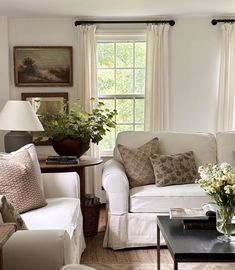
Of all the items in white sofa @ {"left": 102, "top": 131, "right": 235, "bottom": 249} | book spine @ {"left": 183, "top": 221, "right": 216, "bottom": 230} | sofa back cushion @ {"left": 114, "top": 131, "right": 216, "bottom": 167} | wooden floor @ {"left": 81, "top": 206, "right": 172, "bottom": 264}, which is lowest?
wooden floor @ {"left": 81, "top": 206, "right": 172, "bottom": 264}

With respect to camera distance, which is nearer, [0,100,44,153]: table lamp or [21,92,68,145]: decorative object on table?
[0,100,44,153]: table lamp

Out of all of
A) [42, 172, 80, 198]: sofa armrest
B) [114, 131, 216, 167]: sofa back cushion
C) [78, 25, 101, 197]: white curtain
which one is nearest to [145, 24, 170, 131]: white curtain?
[78, 25, 101, 197]: white curtain

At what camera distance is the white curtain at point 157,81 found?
18.4 feet

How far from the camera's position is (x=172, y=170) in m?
4.12

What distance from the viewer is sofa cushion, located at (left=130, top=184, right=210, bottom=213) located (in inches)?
154

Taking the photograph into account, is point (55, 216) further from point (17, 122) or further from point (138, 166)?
point (138, 166)

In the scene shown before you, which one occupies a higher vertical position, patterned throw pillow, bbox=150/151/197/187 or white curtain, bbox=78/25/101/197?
white curtain, bbox=78/25/101/197

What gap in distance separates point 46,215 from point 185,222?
0.93 metres

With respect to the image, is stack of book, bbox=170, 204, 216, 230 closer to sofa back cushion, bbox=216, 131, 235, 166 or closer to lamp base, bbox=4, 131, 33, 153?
sofa back cushion, bbox=216, 131, 235, 166

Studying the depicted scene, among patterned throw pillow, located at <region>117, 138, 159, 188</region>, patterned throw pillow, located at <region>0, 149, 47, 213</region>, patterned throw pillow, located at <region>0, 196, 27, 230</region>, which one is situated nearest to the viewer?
patterned throw pillow, located at <region>0, 196, 27, 230</region>

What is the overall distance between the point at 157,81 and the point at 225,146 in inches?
59.8

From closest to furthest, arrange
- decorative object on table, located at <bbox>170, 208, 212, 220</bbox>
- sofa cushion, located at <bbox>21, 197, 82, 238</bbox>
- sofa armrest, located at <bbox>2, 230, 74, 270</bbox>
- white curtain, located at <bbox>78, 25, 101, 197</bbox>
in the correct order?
sofa armrest, located at <bbox>2, 230, 74, 270</bbox>
sofa cushion, located at <bbox>21, 197, 82, 238</bbox>
decorative object on table, located at <bbox>170, 208, 212, 220</bbox>
white curtain, located at <bbox>78, 25, 101, 197</bbox>

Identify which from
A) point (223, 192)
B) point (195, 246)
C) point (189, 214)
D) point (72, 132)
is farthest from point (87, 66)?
point (195, 246)

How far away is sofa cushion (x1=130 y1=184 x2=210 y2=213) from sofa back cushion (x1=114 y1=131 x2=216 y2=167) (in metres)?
0.57
